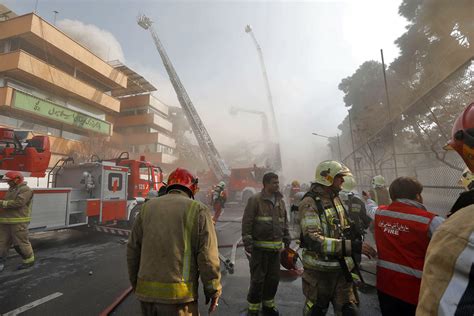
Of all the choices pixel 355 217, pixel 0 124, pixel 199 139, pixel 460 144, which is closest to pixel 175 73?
pixel 199 139

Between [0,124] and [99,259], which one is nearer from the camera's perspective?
[99,259]

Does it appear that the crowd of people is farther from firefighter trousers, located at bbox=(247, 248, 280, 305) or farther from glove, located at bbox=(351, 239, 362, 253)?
firefighter trousers, located at bbox=(247, 248, 280, 305)

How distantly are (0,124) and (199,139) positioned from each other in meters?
13.5

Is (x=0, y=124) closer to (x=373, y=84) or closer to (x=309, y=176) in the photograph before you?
(x=373, y=84)

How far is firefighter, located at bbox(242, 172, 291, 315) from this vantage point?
327 cm

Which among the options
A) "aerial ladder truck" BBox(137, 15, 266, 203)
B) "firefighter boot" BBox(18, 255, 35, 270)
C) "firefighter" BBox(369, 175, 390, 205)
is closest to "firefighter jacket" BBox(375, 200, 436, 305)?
"firefighter" BBox(369, 175, 390, 205)

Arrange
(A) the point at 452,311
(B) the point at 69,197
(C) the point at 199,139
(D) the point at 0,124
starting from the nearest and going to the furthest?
(A) the point at 452,311
(B) the point at 69,197
(D) the point at 0,124
(C) the point at 199,139

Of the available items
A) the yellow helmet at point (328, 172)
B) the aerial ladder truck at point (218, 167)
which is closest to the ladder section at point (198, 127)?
the aerial ladder truck at point (218, 167)

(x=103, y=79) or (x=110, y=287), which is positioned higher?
(x=103, y=79)

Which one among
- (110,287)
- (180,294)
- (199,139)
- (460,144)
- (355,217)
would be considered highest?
(199,139)

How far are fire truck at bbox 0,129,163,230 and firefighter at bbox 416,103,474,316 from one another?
7.15 meters

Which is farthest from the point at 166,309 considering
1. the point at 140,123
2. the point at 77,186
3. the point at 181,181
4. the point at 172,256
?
the point at 140,123

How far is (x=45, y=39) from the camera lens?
21.6 m

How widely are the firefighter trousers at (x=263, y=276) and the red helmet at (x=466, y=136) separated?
270 centimetres
